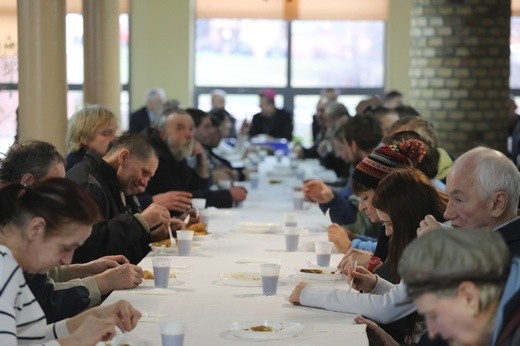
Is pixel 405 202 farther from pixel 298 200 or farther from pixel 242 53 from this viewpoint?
pixel 242 53

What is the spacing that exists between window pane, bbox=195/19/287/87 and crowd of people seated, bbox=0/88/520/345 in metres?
8.60

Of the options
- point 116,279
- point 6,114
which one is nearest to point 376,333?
point 116,279

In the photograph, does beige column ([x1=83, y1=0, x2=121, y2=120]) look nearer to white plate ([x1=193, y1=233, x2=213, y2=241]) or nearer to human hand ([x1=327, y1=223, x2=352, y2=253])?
white plate ([x1=193, y1=233, x2=213, y2=241])

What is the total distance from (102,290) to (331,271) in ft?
3.04

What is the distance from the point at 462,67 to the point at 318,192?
522 cm

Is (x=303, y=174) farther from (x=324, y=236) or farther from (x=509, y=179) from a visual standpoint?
(x=509, y=179)

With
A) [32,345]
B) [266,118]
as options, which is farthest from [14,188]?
[266,118]

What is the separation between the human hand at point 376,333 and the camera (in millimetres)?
3418

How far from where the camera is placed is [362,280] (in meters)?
3.78

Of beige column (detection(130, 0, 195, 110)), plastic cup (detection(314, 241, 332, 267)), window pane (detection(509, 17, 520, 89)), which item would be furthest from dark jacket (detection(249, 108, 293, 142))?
plastic cup (detection(314, 241, 332, 267))

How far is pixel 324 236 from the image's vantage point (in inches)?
220

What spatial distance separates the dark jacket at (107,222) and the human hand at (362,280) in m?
1.43

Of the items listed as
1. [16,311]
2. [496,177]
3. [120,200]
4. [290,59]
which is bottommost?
[120,200]

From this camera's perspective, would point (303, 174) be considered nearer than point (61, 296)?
No
